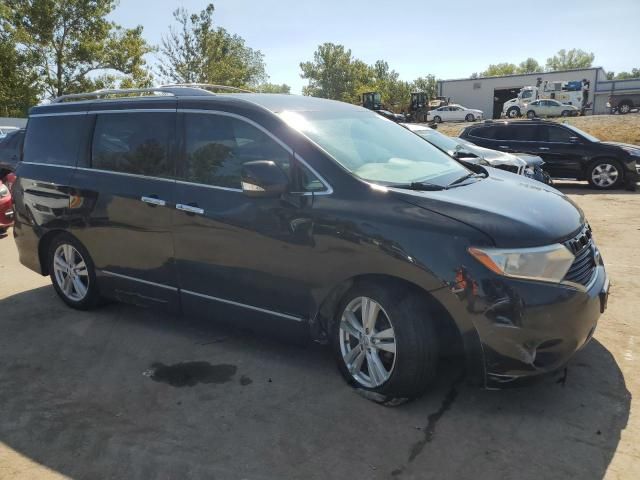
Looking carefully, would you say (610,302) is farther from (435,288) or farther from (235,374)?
(235,374)

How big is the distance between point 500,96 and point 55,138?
184 feet

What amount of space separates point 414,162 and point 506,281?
1360 mm

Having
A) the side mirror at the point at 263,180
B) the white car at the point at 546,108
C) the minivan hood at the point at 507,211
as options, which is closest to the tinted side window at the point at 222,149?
the side mirror at the point at 263,180

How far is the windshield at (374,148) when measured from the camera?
11.5 feet

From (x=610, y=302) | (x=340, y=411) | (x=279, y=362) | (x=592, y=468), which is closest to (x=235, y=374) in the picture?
(x=279, y=362)

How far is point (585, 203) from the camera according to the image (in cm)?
1073

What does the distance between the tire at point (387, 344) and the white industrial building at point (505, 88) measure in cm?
5154

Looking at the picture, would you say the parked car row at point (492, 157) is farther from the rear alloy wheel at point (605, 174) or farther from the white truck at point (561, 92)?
the white truck at point (561, 92)

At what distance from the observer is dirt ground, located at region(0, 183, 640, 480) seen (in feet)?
8.95

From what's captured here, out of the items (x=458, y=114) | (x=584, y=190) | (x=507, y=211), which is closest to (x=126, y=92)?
(x=507, y=211)

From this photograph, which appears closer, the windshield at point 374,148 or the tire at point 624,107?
the windshield at point 374,148

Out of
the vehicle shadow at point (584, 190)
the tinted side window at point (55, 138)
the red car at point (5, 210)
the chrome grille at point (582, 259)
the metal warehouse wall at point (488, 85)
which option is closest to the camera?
the chrome grille at point (582, 259)

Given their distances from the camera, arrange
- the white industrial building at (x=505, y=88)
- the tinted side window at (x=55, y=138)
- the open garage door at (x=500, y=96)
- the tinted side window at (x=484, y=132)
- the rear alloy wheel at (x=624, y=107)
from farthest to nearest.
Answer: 1. the open garage door at (x=500, y=96)
2. the white industrial building at (x=505, y=88)
3. the rear alloy wheel at (x=624, y=107)
4. the tinted side window at (x=484, y=132)
5. the tinted side window at (x=55, y=138)

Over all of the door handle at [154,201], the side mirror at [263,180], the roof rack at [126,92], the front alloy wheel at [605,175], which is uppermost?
the roof rack at [126,92]
